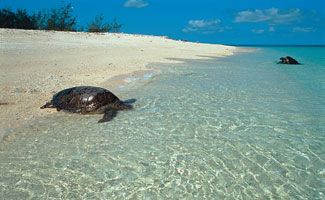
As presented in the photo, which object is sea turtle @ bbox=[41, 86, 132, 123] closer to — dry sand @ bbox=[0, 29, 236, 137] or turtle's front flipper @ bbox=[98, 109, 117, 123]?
turtle's front flipper @ bbox=[98, 109, 117, 123]

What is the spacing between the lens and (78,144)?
5.81 meters

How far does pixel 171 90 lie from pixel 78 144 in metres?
5.19

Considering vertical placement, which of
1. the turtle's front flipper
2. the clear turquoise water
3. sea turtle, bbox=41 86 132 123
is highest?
sea turtle, bbox=41 86 132 123

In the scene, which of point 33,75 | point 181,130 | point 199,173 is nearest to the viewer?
point 199,173

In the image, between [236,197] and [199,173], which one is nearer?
[236,197]

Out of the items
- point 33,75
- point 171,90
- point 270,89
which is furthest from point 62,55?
point 270,89

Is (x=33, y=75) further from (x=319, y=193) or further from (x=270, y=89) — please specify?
(x=319, y=193)

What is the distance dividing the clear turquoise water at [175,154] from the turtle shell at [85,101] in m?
0.26

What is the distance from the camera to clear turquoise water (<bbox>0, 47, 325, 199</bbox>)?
14.5ft

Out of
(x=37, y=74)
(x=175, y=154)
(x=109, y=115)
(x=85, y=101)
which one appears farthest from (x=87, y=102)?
(x=37, y=74)

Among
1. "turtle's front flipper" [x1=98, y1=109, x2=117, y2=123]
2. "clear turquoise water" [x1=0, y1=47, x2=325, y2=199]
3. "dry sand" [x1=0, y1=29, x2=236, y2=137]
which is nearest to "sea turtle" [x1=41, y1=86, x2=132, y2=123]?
"turtle's front flipper" [x1=98, y1=109, x2=117, y2=123]

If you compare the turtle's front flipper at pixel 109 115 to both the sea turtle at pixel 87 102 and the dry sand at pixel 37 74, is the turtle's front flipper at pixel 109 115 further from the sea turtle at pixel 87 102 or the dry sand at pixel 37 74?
the dry sand at pixel 37 74

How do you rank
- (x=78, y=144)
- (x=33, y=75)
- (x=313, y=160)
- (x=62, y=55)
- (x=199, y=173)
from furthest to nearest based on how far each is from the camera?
1. (x=62, y=55)
2. (x=33, y=75)
3. (x=78, y=144)
4. (x=313, y=160)
5. (x=199, y=173)

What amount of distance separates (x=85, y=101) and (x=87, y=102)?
0.05m
